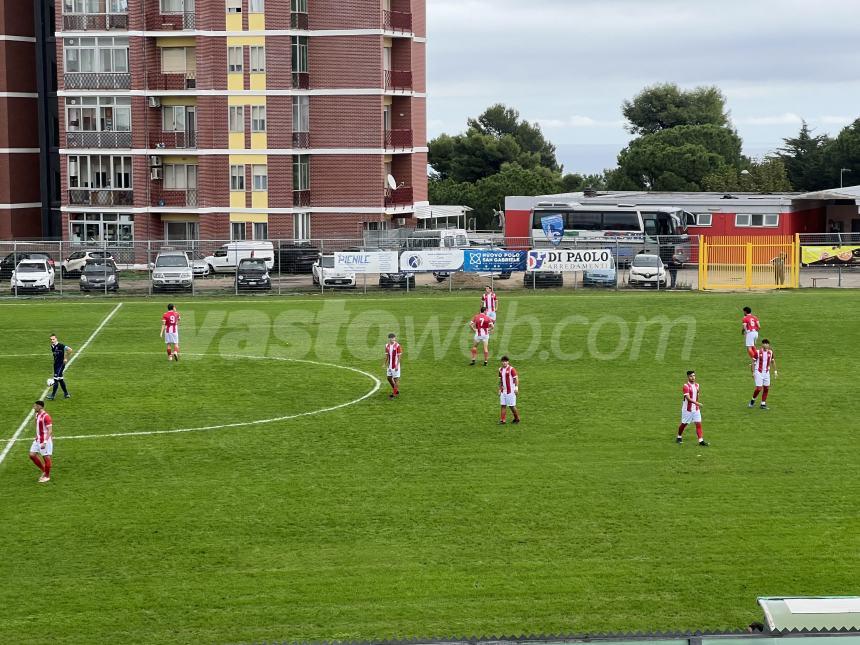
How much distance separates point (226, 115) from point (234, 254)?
423 inches

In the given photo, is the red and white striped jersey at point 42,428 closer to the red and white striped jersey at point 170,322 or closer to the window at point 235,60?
the red and white striped jersey at point 170,322

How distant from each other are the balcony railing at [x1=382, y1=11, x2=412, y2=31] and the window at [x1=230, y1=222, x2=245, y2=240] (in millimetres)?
14751

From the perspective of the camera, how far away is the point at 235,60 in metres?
72.5

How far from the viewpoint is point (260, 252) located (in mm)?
64938

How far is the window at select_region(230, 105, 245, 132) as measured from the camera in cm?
7275

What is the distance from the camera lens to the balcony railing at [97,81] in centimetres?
7300

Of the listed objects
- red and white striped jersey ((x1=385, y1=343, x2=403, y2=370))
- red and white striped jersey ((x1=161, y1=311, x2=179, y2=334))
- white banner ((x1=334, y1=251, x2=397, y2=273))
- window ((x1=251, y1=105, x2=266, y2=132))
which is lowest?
red and white striped jersey ((x1=385, y1=343, x2=403, y2=370))

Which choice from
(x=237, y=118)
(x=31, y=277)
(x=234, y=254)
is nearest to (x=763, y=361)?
(x=31, y=277)

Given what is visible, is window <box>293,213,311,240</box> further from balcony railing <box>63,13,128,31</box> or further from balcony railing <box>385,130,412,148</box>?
balcony railing <box>63,13,128,31</box>

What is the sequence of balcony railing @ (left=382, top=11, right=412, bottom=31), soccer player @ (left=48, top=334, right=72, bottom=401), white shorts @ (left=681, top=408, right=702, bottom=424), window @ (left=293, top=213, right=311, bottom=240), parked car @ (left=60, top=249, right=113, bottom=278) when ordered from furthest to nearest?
balcony railing @ (left=382, top=11, right=412, bottom=31) → window @ (left=293, top=213, right=311, bottom=240) → parked car @ (left=60, top=249, right=113, bottom=278) → soccer player @ (left=48, top=334, right=72, bottom=401) → white shorts @ (left=681, top=408, right=702, bottom=424)

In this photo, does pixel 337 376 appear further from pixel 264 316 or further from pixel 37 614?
pixel 37 614

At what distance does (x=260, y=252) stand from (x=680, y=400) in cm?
3674

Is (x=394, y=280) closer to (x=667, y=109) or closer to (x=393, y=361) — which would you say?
(x=393, y=361)

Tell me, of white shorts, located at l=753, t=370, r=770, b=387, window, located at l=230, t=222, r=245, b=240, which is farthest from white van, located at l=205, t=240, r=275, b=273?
white shorts, located at l=753, t=370, r=770, b=387
